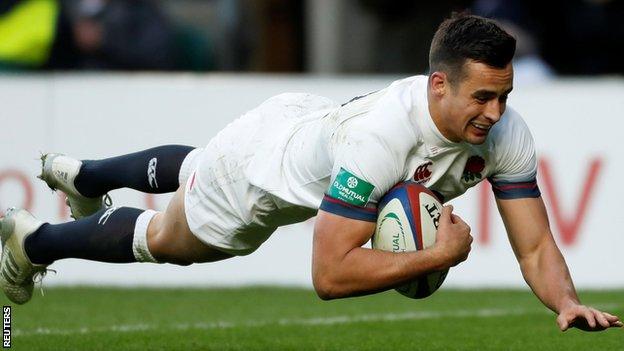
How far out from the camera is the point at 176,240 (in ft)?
24.7

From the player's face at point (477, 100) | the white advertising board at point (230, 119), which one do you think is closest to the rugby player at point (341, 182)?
the player's face at point (477, 100)

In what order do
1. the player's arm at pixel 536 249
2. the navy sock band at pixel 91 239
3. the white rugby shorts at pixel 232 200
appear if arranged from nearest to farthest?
the player's arm at pixel 536 249, the white rugby shorts at pixel 232 200, the navy sock band at pixel 91 239

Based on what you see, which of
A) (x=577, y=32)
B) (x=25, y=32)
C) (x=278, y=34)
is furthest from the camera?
(x=278, y=34)

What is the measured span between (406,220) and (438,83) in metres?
0.65

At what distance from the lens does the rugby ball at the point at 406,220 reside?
6523 mm

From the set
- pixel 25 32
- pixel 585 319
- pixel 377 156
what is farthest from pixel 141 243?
pixel 25 32

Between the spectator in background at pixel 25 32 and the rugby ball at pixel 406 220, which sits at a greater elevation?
the rugby ball at pixel 406 220

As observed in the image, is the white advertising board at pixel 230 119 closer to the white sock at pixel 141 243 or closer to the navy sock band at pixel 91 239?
the navy sock band at pixel 91 239

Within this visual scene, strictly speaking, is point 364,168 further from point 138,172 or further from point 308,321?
point 308,321

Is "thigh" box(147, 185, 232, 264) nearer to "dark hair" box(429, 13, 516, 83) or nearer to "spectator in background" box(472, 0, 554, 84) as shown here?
"dark hair" box(429, 13, 516, 83)

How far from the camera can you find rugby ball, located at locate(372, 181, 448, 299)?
652 centimetres

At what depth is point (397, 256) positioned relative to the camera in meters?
6.46

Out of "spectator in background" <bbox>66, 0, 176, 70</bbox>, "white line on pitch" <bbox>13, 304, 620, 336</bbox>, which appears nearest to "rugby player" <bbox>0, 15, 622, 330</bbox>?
"white line on pitch" <bbox>13, 304, 620, 336</bbox>

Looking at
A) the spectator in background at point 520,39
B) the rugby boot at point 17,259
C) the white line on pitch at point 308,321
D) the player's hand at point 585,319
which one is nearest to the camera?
the player's hand at point 585,319
